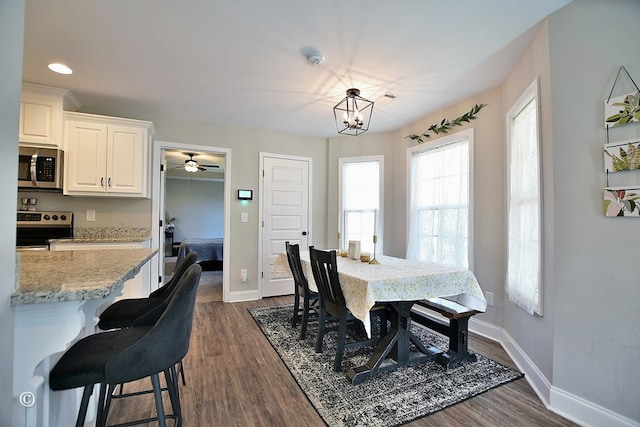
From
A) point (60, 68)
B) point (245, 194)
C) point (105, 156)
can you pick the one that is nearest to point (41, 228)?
point (105, 156)

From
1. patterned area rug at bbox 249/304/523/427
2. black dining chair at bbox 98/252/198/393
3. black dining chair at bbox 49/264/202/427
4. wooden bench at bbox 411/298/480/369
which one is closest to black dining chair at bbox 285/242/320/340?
patterned area rug at bbox 249/304/523/427

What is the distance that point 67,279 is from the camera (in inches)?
41.6

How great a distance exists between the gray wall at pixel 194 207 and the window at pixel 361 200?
597 centimetres

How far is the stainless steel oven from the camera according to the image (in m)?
3.01

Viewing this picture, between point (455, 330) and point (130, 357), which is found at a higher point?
point (130, 357)

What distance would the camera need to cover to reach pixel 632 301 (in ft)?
4.99

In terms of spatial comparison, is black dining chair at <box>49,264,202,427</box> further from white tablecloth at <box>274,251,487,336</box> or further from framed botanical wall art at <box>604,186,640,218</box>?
framed botanical wall art at <box>604,186,640,218</box>

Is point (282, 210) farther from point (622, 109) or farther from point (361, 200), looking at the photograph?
point (622, 109)

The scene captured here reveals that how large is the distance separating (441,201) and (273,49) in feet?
8.10

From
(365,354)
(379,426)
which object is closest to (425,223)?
(365,354)

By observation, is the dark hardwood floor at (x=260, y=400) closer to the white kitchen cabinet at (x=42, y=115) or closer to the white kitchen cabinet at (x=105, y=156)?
the white kitchen cabinet at (x=105, y=156)

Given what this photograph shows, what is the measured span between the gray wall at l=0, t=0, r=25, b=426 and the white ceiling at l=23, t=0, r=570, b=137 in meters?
1.20

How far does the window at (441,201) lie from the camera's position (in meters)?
3.19

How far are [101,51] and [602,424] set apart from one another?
13.8 ft
